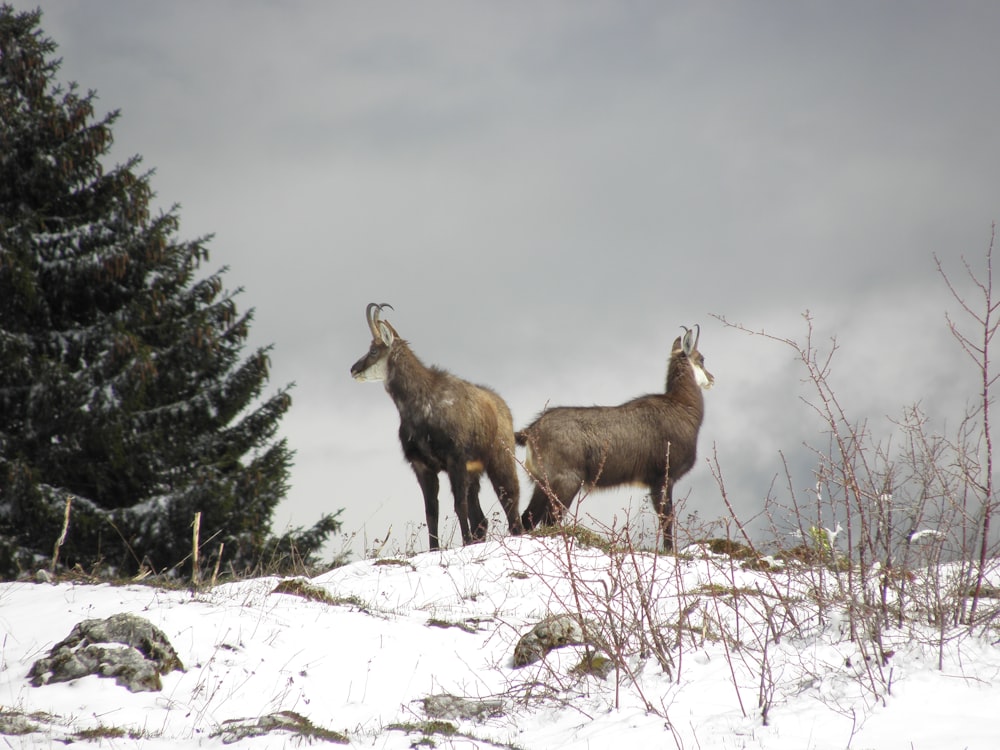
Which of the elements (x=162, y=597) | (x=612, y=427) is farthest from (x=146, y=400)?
(x=162, y=597)

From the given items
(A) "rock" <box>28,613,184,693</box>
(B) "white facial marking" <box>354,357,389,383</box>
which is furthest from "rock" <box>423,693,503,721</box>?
(B) "white facial marking" <box>354,357,389,383</box>

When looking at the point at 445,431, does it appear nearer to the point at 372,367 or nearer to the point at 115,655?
the point at 372,367

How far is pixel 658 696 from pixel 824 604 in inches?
48.3

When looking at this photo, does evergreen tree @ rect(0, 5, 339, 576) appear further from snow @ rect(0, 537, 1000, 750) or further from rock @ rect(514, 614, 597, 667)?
rock @ rect(514, 614, 597, 667)

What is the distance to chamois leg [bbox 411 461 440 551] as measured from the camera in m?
10.6

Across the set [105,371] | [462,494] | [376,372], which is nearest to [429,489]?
[462,494]

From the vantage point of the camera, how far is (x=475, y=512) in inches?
423

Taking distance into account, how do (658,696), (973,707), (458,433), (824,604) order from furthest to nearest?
(458,433), (824,604), (658,696), (973,707)

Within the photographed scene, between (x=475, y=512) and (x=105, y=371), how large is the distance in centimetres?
723

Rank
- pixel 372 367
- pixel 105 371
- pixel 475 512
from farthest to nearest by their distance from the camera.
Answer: pixel 105 371, pixel 372 367, pixel 475 512

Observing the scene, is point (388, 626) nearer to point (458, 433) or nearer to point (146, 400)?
point (458, 433)

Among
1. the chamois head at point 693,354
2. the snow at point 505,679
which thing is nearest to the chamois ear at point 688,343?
the chamois head at point 693,354

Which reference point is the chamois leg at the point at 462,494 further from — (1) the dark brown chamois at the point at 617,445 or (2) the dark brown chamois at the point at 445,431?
(1) the dark brown chamois at the point at 617,445

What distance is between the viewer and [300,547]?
50.2 feet
